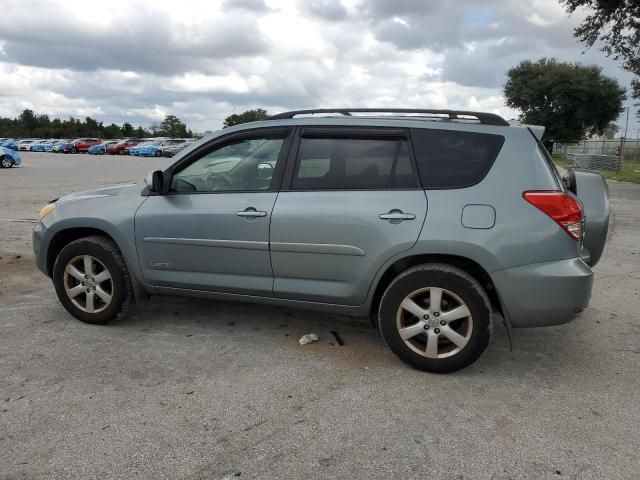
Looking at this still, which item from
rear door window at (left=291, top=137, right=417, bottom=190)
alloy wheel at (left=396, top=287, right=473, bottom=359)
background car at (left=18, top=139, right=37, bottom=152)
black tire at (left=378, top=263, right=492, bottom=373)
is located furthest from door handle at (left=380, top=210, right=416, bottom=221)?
background car at (left=18, top=139, right=37, bottom=152)

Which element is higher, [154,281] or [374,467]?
[154,281]

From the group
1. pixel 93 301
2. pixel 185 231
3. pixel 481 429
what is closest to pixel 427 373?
pixel 481 429

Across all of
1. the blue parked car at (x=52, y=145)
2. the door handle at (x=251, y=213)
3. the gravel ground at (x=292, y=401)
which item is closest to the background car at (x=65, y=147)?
the blue parked car at (x=52, y=145)

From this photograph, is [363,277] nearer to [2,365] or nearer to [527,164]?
[527,164]

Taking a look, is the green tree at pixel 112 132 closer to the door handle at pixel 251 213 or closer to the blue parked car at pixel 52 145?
the blue parked car at pixel 52 145

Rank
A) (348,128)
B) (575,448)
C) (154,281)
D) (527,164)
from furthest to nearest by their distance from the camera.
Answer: (154,281)
(348,128)
(527,164)
(575,448)

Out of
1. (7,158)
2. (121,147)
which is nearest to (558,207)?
(7,158)

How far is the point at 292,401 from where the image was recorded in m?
3.21

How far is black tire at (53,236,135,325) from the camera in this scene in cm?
427

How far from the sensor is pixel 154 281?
4.25 metres

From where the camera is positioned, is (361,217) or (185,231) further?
(185,231)

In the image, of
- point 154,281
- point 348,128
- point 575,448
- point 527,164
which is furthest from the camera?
point 154,281

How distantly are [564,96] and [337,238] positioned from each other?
56.6 meters

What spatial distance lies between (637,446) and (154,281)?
338 centimetres
